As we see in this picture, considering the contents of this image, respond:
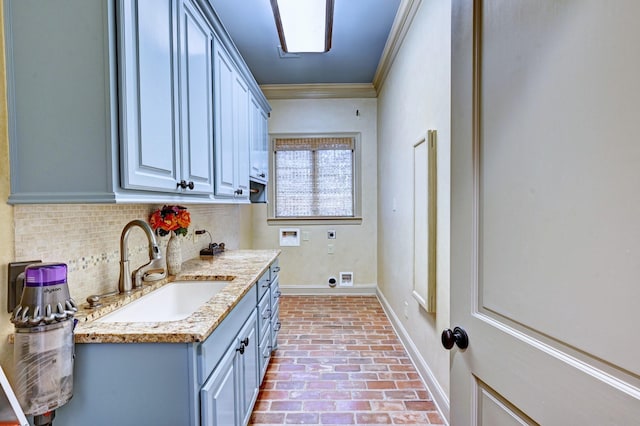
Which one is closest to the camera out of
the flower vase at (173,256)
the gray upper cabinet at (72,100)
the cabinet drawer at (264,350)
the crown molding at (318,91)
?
the gray upper cabinet at (72,100)

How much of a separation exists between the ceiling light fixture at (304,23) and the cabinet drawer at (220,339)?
191cm

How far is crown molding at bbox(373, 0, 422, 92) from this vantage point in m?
2.49

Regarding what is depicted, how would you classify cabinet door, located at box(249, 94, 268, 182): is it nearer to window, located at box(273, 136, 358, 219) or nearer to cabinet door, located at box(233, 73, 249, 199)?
cabinet door, located at box(233, 73, 249, 199)

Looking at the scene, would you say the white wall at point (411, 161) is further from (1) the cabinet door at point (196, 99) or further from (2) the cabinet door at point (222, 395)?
(1) the cabinet door at point (196, 99)

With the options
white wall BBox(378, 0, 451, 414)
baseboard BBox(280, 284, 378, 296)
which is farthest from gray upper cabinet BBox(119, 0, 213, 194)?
baseboard BBox(280, 284, 378, 296)

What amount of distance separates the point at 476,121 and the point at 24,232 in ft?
4.86

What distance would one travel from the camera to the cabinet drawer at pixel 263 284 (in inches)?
82.4

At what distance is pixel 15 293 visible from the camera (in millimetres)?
1017

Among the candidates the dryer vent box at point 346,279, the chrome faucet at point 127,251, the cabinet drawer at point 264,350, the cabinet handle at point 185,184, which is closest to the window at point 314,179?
the dryer vent box at point 346,279

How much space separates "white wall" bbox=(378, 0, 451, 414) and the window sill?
47 cm

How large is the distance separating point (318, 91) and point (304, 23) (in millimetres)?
2005

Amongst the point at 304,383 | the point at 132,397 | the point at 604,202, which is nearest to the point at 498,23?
the point at 604,202

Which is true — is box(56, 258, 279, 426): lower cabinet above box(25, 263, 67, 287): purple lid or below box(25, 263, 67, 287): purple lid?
below

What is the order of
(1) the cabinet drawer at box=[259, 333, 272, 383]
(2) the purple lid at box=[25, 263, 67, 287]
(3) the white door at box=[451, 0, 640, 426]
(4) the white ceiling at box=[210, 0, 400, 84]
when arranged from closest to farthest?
1. (3) the white door at box=[451, 0, 640, 426]
2. (2) the purple lid at box=[25, 263, 67, 287]
3. (1) the cabinet drawer at box=[259, 333, 272, 383]
4. (4) the white ceiling at box=[210, 0, 400, 84]
